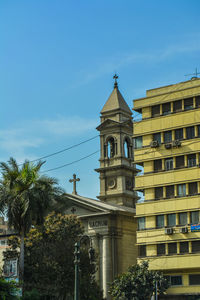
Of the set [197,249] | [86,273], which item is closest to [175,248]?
[197,249]

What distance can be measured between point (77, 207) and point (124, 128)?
664 inches

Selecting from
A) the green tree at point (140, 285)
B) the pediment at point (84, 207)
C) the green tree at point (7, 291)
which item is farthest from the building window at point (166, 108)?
the green tree at point (7, 291)

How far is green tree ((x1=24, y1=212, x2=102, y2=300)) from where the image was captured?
166 feet

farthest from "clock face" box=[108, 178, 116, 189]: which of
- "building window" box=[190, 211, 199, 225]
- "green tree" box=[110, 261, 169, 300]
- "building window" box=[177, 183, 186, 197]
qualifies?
"green tree" box=[110, 261, 169, 300]

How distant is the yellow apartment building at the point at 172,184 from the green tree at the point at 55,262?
5773 mm

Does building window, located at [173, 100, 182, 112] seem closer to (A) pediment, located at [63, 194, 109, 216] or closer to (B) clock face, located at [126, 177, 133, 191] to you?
(A) pediment, located at [63, 194, 109, 216]

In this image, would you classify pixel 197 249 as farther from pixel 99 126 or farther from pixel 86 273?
pixel 99 126

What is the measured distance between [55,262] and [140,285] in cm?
820

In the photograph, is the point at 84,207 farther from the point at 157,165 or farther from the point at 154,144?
the point at 154,144

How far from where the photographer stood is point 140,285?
4806 centimetres

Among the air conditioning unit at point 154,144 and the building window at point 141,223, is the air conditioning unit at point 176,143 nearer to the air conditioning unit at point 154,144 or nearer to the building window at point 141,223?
the air conditioning unit at point 154,144

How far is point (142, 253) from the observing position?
52031 millimetres

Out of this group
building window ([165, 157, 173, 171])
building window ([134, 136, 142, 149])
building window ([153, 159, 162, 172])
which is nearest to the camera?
building window ([165, 157, 173, 171])

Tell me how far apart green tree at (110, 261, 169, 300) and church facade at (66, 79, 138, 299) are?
23.5 ft
